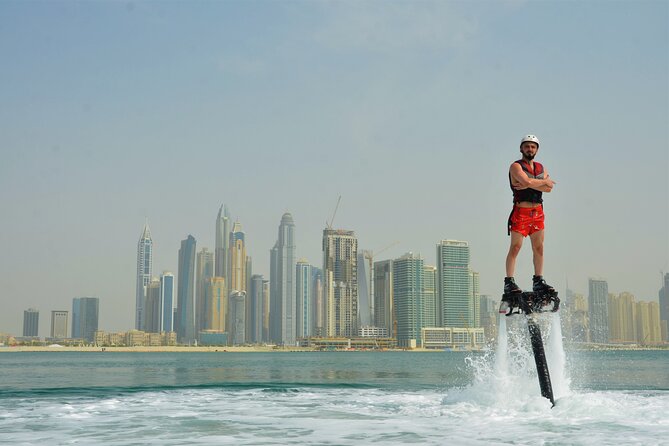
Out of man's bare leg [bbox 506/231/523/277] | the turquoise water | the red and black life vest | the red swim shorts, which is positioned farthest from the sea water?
the red and black life vest

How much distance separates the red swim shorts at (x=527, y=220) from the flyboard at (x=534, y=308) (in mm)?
1453

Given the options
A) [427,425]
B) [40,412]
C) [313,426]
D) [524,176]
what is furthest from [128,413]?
[524,176]

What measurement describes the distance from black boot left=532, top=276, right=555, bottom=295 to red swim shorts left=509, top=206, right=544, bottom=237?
3.54ft

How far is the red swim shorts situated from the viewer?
1633cm

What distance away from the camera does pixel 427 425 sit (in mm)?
15758

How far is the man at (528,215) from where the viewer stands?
16172mm

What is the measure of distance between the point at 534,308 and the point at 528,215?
216cm

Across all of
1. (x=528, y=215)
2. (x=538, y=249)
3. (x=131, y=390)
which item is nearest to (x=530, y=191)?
(x=528, y=215)

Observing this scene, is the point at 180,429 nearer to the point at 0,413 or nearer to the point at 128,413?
the point at 128,413

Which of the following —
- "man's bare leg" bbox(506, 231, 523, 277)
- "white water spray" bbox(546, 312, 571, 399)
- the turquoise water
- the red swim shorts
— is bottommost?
the turquoise water

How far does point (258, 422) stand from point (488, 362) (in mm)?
7033

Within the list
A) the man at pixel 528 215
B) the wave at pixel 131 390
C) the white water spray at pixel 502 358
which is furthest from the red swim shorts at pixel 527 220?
the wave at pixel 131 390

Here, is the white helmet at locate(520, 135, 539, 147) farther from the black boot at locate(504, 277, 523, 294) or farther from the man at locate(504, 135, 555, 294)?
the black boot at locate(504, 277, 523, 294)

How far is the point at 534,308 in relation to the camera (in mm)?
16328
